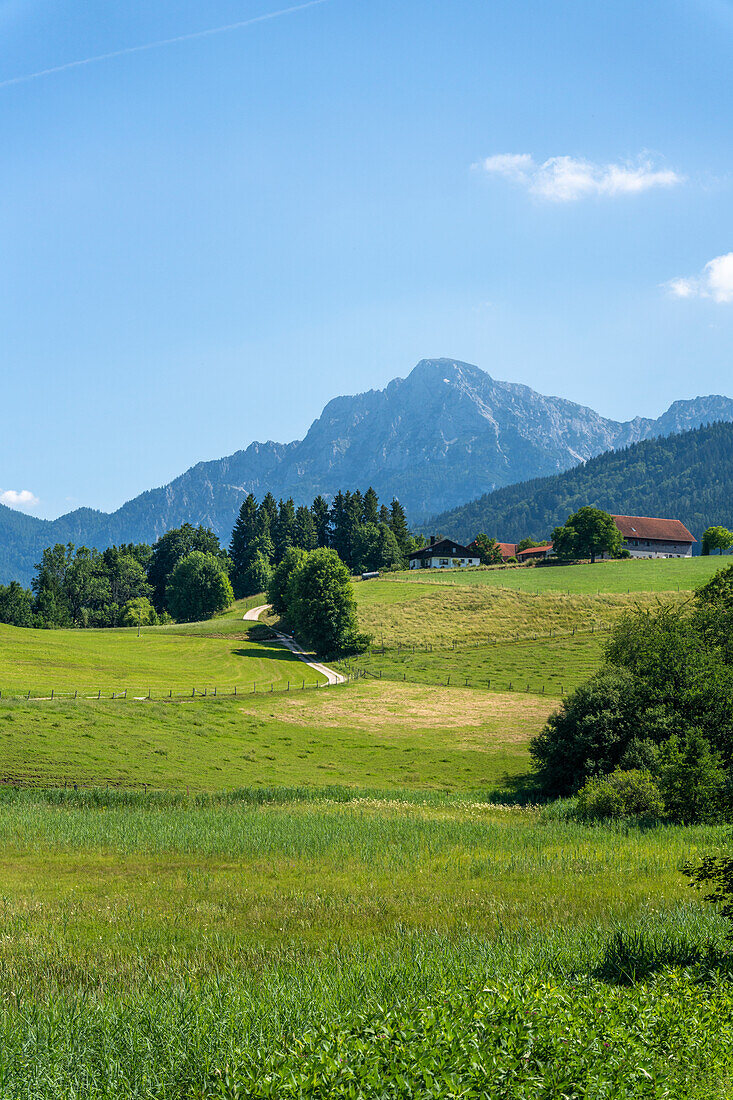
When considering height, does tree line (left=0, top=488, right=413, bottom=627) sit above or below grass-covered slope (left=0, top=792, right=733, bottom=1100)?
above

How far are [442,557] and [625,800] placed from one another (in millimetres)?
156751

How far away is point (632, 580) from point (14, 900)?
12286 cm

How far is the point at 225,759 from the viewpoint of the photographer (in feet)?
154

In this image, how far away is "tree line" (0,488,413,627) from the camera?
143375mm

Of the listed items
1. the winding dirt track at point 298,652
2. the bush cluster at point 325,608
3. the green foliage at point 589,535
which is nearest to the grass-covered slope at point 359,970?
the winding dirt track at point 298,652

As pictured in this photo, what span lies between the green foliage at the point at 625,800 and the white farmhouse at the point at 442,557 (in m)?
151

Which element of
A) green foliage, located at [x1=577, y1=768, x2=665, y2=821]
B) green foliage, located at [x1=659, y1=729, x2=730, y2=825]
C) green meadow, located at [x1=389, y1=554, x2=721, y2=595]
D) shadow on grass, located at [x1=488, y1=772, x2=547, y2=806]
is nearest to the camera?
green foliage, located at [x1=659, y1=729, x2=730, y2=825]

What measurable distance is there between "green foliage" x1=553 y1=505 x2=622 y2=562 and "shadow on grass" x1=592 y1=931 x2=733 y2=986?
5902 inches

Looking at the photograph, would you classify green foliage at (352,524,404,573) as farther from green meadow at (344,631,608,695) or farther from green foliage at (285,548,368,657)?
green meadow at (344,631,608,695)

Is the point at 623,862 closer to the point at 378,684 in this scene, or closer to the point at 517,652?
the point at 378,684

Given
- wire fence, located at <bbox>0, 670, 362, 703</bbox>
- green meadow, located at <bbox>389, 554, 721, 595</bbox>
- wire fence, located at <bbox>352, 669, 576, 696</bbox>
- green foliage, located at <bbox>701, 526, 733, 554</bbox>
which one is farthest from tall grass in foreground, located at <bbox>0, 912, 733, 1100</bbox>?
green foliage, located at <bbox>701, 526, 733, 554</bbox>

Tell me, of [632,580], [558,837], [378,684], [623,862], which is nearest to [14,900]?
[623,862]

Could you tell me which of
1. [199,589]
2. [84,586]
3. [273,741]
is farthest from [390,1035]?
[84,586]

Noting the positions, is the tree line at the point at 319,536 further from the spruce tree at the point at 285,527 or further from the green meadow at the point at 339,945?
the green meadow at the point at 339,945
